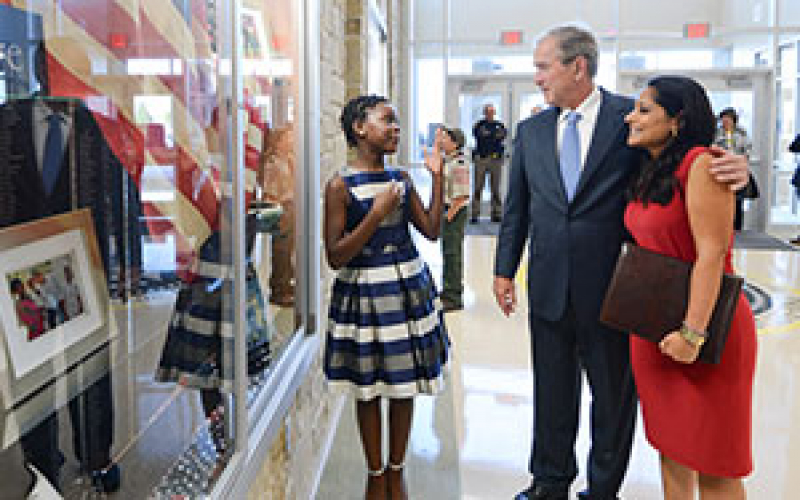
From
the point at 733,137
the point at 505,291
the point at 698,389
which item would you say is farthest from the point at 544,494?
the point at 733,137

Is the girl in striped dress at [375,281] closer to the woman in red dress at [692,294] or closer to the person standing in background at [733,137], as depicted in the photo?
the woman in red dress at [692,294]

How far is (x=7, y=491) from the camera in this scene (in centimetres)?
97

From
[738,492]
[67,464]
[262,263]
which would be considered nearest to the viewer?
[67,464]

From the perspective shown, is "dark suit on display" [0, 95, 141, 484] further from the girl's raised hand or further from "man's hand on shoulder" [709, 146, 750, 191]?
"man's hand on shoulder" [709, 146, 750, 191]

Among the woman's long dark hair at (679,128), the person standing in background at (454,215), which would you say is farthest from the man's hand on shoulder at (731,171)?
the person standing in background at (454,215)

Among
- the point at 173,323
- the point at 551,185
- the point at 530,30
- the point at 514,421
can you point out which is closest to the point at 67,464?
the point at 173,323

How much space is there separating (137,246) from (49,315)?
0.34m

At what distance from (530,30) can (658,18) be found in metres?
2.24

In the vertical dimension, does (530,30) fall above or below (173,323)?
above

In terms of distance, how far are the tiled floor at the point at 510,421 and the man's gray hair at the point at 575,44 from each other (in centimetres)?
178

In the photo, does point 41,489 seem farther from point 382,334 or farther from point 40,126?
point 382,334

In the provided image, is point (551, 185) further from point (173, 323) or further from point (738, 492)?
point (173, 323)

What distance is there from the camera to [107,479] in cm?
129

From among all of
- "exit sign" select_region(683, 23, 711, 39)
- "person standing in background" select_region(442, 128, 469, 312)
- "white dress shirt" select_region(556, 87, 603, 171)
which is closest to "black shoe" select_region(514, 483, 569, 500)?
"white dress shirt" select_region(556, 87, 603, 171)
